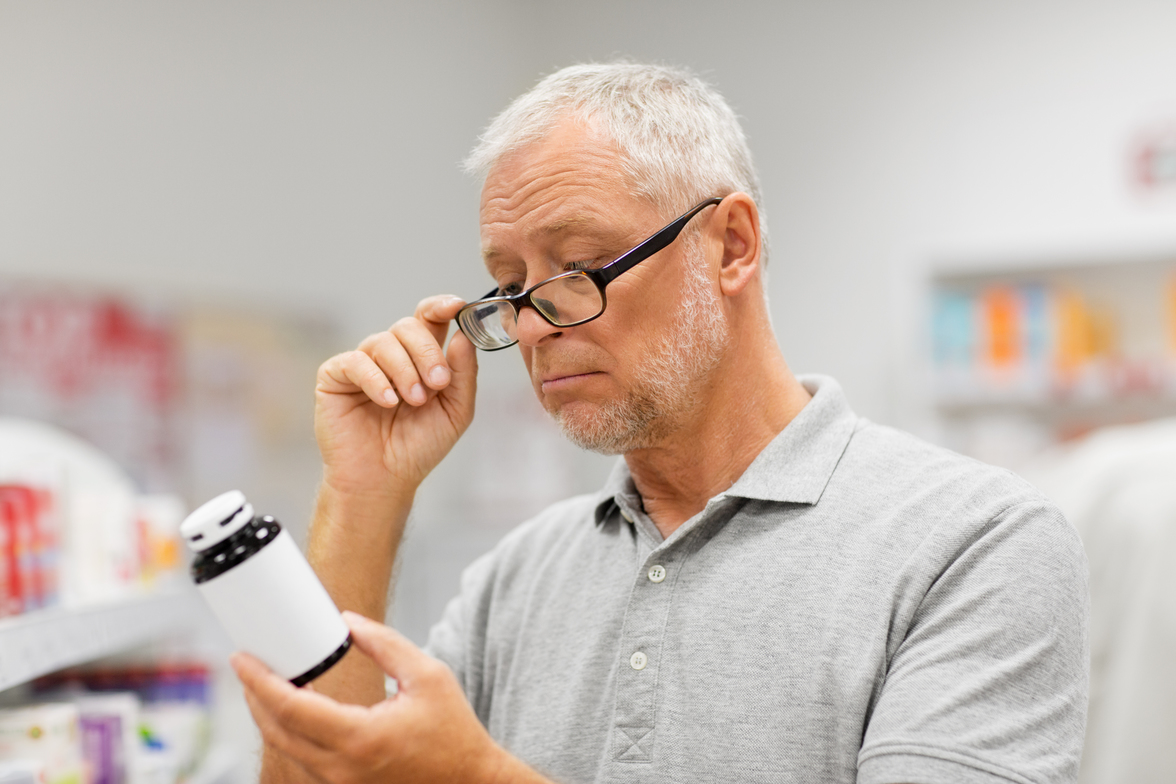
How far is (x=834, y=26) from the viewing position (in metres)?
4.68

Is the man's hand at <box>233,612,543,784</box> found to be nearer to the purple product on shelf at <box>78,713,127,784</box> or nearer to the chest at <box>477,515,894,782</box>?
the chest at <box>477,515,894,782</box>

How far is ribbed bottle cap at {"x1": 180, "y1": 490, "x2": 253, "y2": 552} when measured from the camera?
0.85 m

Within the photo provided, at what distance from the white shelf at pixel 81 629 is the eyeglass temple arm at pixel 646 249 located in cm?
82

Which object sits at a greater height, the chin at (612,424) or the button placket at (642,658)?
the chin at (612,424)

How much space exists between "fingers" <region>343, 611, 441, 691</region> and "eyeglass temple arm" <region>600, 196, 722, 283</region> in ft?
1.63

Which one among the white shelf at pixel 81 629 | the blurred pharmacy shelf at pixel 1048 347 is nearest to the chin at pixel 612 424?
the white shelf at pixel 81 629

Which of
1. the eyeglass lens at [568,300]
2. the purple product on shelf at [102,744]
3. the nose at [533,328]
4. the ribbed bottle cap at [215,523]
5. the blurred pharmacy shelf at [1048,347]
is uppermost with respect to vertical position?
the eyeglass lens at [568,300]

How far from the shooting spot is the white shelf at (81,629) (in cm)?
126

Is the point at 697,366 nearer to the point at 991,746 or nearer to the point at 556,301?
the point at 556,301

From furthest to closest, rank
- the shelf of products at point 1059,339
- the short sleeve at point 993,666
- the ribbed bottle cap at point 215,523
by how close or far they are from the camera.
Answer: the shelf of products at point 1059,339 → the short sleeve at point 993,666 → the ribbed bottle cap at point 215,523

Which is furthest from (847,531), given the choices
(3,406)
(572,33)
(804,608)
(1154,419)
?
(572,33)

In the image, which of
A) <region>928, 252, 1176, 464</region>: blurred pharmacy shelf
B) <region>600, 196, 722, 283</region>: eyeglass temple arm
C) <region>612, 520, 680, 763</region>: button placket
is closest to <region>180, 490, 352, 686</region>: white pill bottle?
<region>612, 520, 680, 763</region>: button placket

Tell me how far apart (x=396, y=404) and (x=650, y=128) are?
47 centimetres

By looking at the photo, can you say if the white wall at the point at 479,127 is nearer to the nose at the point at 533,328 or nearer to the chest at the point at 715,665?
the nose at the point at 533,328
